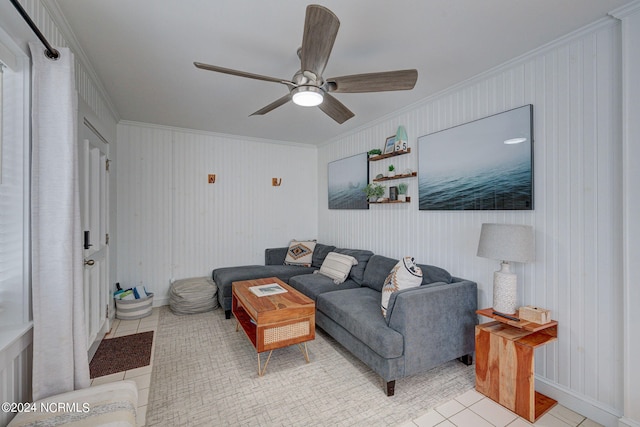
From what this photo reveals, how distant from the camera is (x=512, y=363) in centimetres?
193

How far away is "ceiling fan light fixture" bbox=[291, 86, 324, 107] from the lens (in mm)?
1835

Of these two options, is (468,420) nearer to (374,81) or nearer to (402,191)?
(402,191)

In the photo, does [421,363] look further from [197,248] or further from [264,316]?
[197,248]

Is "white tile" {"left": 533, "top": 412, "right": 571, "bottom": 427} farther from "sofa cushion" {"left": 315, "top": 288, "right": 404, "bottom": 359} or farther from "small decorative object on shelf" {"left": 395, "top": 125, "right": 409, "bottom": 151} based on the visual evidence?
"small decorative object on shelf" {"left": 395, "top": 125, "right": 409, "bottom": 151}

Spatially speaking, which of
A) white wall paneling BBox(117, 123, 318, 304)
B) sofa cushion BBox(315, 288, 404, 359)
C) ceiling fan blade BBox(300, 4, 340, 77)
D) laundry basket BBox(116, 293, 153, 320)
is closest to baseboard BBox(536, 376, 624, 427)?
sofa cushion BBox(315, 288, 404, 359)

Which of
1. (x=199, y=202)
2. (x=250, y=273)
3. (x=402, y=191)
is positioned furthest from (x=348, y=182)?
(x=199, y=202)

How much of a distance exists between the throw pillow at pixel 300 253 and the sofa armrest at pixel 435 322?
2.38m

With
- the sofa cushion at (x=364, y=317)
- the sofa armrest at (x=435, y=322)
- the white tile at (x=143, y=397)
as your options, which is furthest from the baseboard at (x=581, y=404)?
the white tile at (x=143, y=397)

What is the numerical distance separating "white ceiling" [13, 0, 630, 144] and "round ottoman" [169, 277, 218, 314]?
7.73 ft

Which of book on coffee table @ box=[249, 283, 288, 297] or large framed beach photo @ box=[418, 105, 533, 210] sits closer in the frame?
large framed beach photo @ box=[418, 105, 533, 210]

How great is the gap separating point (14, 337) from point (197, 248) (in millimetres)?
2958

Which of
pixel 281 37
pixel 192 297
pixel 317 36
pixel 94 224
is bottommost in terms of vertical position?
pixel 192 297

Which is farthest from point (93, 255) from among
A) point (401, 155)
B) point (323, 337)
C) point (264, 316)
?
point (401, 155)

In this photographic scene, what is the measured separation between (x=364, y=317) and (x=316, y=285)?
1.03m
